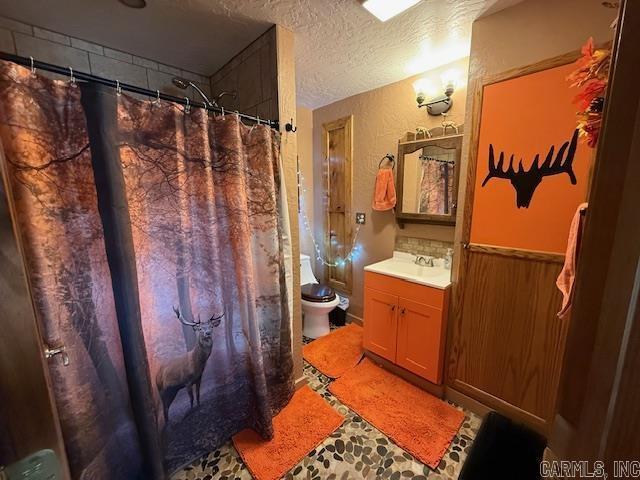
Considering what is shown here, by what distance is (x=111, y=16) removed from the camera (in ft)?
4.55

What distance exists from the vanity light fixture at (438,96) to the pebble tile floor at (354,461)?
86.9 inches

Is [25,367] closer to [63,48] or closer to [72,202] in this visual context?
[72,202]

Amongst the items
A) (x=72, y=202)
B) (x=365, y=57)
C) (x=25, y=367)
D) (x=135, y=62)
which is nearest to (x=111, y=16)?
(x=135, y=62)

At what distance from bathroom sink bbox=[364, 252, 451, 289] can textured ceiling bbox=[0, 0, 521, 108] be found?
61.1 inches

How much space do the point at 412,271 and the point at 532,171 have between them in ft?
3.56

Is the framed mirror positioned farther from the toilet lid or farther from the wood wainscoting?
the toilet lid

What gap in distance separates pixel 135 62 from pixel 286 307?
1.99 metres

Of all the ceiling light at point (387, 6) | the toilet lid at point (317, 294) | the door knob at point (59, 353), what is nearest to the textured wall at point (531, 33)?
the ceiling light at point (387, 6)

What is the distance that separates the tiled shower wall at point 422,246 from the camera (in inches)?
83.1

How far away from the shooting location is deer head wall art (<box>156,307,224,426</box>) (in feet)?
4.12

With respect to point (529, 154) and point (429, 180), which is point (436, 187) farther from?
point (529, 154)

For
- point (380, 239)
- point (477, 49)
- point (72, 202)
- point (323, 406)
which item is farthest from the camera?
point (380, 239)

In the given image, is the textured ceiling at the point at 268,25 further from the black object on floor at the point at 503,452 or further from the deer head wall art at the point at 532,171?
the black object on floor at the point at 503,452

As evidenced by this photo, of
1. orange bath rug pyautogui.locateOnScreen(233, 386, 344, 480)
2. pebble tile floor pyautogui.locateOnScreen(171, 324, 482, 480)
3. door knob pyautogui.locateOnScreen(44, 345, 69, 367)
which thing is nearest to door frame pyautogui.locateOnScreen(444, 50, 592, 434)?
pebble tile floor pyautogui.locateOnScreen(171, 324, 482, 480)
